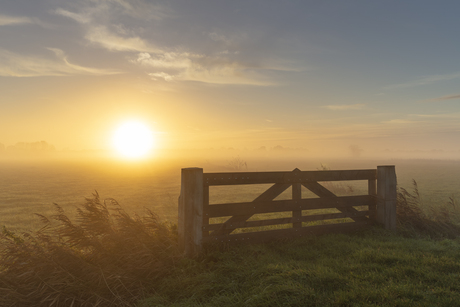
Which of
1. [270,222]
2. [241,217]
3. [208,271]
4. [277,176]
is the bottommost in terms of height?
[208,271]

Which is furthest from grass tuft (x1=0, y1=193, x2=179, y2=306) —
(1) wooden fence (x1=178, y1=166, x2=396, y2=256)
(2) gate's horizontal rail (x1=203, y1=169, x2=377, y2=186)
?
(2) gate's horizontal rail (x1=203, y1=169, x2=377, y2=186)

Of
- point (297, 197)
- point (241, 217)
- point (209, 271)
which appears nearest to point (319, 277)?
point (209, 271)

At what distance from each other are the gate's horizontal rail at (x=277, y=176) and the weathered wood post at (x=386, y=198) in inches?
10.9

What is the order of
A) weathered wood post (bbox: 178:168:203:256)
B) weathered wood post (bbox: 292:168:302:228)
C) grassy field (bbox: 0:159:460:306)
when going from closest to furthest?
grassy field (bbox: 0:159:460:306), weathered wood post (bbox: 178:168:203:256), weathered wood post (bbox: 292:168:302:228)

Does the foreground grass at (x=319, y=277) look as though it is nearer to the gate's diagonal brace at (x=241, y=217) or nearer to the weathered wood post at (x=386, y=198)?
the gate's diagonal brace at (x=241, y=217)

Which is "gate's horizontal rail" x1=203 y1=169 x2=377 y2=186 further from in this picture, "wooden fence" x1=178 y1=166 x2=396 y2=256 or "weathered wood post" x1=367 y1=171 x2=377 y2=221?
"weathered wood post" x1=367 y1=171 x2=377 y2=221

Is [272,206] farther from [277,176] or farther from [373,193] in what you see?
[373,193]

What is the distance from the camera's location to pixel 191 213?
19.5ft

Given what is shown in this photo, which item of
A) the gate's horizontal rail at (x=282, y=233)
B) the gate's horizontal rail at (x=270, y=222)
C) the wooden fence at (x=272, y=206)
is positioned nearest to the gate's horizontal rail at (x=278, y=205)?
the wooden fence at (x=272, y=206)

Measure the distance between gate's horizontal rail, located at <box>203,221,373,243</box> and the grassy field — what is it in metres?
0.22

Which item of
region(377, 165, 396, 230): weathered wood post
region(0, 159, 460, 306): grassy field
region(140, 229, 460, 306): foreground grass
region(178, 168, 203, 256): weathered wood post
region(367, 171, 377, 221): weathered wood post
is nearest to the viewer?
region(140, 229, 460, 306): foreground grass

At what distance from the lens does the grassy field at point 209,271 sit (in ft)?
13.4

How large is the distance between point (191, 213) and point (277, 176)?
2380 millimetres

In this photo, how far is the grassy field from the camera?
4.08 m
